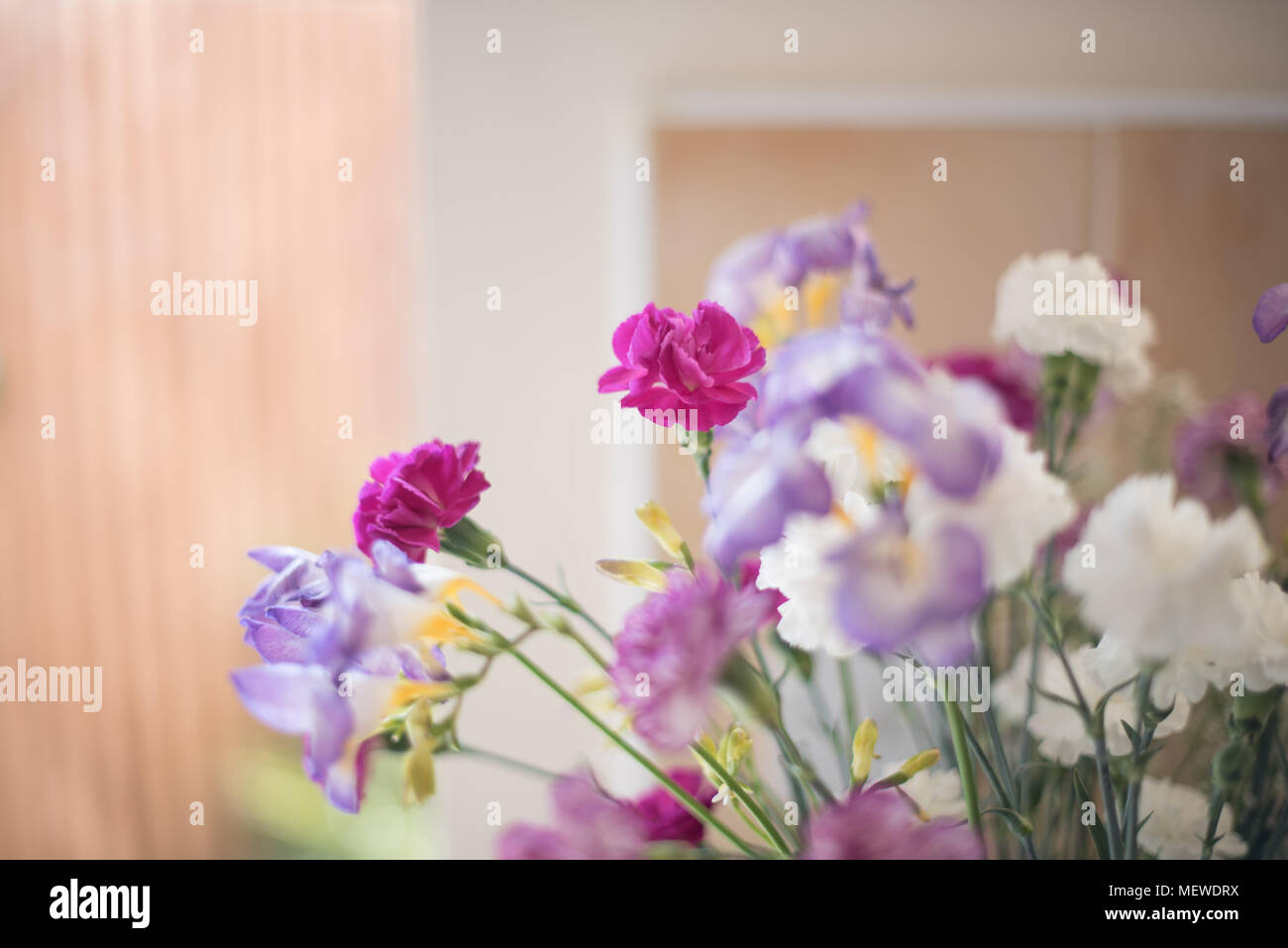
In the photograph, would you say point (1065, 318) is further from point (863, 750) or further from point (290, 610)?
point (290, 610)

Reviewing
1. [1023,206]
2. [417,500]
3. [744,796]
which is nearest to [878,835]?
[744,796]

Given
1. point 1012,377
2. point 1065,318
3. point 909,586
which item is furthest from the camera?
point 1012,377

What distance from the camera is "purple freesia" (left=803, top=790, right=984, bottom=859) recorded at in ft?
0.79

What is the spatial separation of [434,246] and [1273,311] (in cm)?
131

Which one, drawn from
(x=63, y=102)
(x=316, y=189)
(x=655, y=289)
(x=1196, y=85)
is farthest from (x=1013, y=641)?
(x=63, y=102)

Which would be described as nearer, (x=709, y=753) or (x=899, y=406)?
(x=899, y=406)

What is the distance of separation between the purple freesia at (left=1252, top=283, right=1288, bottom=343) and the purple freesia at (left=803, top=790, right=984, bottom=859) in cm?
19

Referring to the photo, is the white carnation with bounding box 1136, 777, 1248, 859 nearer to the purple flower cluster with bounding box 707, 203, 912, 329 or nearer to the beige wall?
the purple flower cluster with bounding box 707, 203, 912, 329

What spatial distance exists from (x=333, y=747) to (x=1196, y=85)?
1.66m

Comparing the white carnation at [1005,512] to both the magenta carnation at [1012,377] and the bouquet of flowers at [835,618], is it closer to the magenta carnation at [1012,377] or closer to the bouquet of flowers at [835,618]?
the bouquet of flowers at [835,618]

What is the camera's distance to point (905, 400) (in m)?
0.21

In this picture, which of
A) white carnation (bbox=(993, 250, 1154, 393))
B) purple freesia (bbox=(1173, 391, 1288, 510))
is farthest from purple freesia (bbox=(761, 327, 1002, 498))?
purple freesia (bbox=(1173, 391, 1288, 510))

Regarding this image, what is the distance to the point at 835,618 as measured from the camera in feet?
0.70
